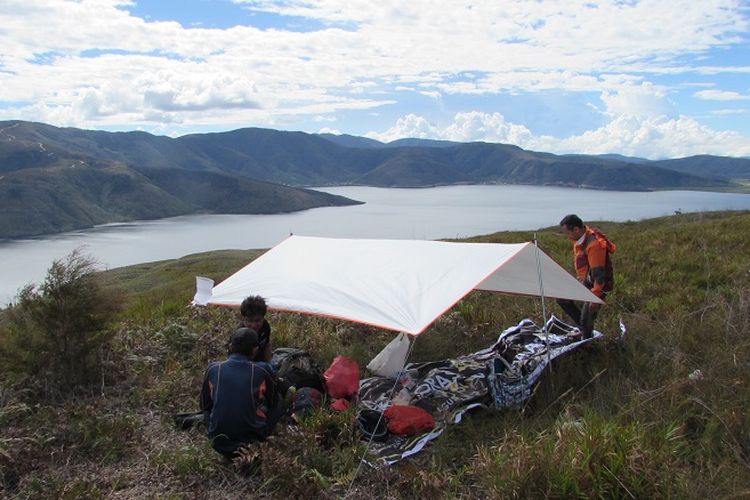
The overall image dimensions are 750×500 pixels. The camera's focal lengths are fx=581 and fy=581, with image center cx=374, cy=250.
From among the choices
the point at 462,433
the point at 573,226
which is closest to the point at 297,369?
the point at 462,433

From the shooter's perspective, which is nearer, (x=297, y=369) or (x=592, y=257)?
(x=297, y=369)

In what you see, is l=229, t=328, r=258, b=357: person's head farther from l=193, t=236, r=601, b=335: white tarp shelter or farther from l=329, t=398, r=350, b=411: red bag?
l=193, t=236, r=601, b=335: white tarp shelter

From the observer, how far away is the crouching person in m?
5.20

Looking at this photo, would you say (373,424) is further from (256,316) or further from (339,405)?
(256,316)

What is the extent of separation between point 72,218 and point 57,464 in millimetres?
152108

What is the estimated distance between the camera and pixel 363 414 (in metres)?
5.93

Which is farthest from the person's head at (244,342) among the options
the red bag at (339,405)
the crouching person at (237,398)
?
the red bag at (339,405)

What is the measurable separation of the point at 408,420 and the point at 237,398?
1.77m

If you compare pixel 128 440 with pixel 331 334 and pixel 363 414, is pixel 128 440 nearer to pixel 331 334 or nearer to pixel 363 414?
pixel 363 414

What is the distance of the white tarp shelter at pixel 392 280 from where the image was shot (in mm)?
6820

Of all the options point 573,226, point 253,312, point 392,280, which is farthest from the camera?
point 573,226

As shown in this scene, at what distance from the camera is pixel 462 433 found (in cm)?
582

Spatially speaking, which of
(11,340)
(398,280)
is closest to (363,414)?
(398,280)

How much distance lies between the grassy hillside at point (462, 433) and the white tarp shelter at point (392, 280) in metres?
0.94
